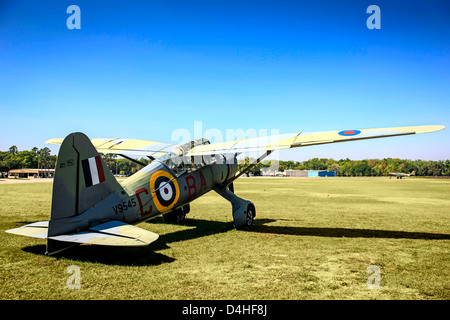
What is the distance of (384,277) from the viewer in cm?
584

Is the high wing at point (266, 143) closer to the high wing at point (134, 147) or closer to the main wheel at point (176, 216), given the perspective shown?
the high wing at point (134, 147)

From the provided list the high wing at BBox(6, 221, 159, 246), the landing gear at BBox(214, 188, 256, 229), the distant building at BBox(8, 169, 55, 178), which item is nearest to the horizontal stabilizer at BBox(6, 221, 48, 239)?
the high wing at BBox(6, 221, 159, 246)

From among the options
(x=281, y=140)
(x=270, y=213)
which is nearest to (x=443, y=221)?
(x=270, y=213)

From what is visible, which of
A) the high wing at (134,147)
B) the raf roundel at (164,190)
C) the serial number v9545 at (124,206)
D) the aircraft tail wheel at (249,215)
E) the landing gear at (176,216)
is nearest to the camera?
the serial number v9545 at (124,206)

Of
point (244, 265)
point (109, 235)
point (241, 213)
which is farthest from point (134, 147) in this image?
point (244, 265)

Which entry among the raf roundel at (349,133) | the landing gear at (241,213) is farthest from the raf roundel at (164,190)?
the raf roundel at (349,133)

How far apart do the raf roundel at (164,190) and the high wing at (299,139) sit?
1340 mm

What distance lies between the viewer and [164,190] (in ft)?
29.1

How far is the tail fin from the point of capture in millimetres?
5980

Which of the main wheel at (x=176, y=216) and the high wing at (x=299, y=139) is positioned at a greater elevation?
the high wing at (x=299, y=139)

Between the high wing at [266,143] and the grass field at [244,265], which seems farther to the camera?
the high wing at [266,143]

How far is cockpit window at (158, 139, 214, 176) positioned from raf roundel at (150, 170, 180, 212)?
1.31 ft

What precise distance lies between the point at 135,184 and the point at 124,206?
835mm

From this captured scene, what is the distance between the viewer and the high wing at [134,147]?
1149 cm
